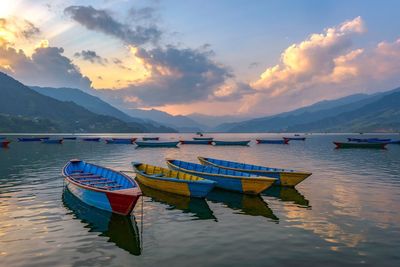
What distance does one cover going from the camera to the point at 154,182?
33.4 m

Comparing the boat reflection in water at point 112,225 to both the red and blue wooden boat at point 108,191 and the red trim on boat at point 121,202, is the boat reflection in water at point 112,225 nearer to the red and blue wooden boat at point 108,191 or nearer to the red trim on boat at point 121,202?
the red and blue wooden boat at point 108,191

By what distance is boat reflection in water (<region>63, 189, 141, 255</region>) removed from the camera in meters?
19.1

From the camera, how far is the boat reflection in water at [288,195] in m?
30.4

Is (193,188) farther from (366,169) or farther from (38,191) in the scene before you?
(366,169)

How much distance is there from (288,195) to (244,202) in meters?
6.35

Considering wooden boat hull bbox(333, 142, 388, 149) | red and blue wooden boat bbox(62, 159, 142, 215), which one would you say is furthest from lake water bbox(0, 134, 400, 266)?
wooden boat hull bbox(333, 142, 388, 149)

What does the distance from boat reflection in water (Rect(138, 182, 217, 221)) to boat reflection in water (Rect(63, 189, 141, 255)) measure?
17.2ft

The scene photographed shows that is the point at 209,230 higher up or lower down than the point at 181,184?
lower down

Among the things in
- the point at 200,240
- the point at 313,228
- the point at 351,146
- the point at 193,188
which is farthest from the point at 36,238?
the point at 351,146

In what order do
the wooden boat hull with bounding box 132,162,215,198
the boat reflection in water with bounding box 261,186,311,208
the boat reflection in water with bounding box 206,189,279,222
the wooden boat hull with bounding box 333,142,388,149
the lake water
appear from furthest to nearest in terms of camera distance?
1. the wooden boat hull with bounding box 333,142,388,149
2. the boat reflection in water with bounding box 261,186,311,208
3. the wooden boat hull with bounding box 132,162,215,198
4. the boat reflection in water with bounding box 206,189,279,222
5. the lake water

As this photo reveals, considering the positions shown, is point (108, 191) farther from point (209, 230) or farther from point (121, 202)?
point (209, 230)

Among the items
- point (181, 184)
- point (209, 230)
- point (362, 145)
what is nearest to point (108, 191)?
point (209, 230)

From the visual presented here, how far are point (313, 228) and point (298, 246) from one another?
4.11m

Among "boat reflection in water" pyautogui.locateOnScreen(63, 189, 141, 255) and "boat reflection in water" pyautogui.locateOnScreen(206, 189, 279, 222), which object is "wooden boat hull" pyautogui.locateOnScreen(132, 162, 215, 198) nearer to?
"boat reflection in water" pyautogui.locateOnScreen(206, 189, 279, 222)
